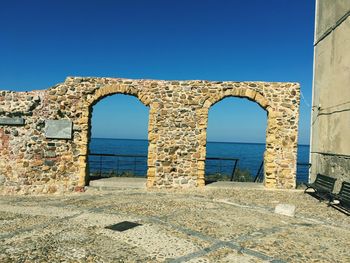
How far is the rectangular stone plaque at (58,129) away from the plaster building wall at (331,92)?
763cm

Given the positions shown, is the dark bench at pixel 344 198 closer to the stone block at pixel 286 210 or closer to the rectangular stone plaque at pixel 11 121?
the stone block at pixel 286 210

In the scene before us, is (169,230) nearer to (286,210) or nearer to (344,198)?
(286,210)

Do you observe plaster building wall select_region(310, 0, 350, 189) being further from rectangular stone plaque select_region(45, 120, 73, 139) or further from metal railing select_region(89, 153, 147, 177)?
rectangular stone plaque select_region(45, 120, 73, 139)

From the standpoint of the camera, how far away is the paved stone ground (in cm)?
425

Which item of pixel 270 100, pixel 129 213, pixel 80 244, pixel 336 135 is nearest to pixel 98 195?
pixel 129 213

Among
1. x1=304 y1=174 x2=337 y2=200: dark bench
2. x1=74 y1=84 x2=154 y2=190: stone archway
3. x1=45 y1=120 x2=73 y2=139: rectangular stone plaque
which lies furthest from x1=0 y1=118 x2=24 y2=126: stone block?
x1=304 y1=174 x2=337 y2=200: dark bench

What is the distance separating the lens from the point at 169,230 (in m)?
5.27

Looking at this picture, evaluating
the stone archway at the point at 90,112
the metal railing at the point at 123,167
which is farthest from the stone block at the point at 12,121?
the metal railing at the point at 123,167

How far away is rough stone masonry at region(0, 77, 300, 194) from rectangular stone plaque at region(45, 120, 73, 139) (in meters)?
0.03

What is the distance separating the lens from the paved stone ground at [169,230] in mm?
4246

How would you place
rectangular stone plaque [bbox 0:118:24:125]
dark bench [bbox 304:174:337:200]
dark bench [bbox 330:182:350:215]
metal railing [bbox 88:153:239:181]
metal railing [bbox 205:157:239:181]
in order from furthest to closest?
1. metal railing [bbox 205:157:239:181]
2. metal railing [bbox 88:153:239:181]
3. rectangular stone plaque [bbox 0:118:24:125]
4. dark bench [bbox 304:174:337:200]
5. dark bench [bbox 330:182:350:215]

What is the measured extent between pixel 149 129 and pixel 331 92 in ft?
18.2

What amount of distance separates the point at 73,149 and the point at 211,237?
18.5 ft

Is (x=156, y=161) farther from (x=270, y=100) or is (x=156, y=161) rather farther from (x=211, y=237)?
(x=211, y=237)
